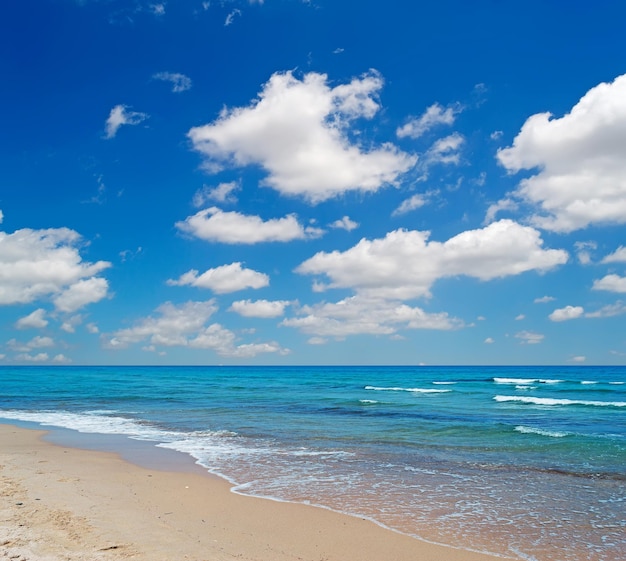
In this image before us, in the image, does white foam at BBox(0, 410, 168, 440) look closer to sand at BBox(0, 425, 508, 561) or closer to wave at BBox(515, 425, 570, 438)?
sand at BBox(0, 425, 508, 561)

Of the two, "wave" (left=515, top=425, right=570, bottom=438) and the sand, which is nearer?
the sand

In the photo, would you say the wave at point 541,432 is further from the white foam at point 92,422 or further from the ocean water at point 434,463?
the white foam at point 92,422

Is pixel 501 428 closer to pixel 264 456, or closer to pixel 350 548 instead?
pixel 264 456

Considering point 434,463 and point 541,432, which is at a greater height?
point 434,463

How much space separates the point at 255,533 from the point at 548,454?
11053 millimetres

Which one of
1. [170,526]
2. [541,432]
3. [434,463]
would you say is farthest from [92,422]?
[541,432]

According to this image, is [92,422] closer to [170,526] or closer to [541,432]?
[170,526]

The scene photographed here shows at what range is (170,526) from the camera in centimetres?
804

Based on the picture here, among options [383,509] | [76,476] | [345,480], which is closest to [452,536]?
[383,509]

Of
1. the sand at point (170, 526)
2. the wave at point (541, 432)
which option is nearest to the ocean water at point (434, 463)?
the wave at point (541, 432)

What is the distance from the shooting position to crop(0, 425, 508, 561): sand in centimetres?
680

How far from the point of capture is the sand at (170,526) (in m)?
6.80

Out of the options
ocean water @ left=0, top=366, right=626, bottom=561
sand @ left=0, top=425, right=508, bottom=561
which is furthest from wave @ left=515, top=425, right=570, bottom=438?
sand @ left=0, top=425, right=508, bottom=561

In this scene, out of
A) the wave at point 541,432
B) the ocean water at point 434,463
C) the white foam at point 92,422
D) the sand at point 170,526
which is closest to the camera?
the sand at point 170,526
